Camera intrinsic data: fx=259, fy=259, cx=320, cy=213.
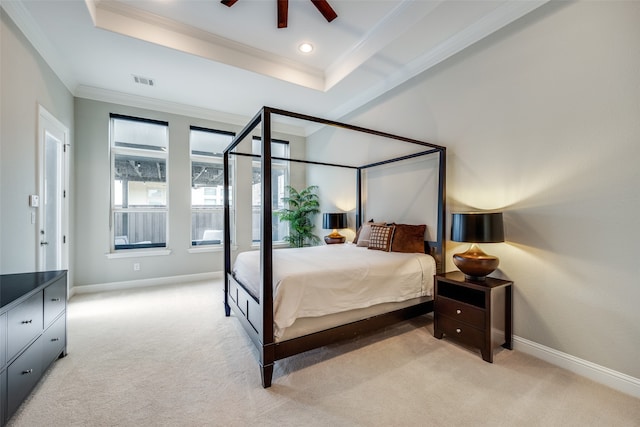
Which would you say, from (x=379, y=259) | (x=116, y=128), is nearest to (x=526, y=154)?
(x=379, y=259)

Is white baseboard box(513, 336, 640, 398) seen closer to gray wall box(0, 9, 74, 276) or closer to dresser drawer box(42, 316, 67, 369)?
dresser drawer box(42, 316, 67, 369)

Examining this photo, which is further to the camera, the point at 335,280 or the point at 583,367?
the point at 335,280

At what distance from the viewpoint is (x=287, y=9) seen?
2.48 meters

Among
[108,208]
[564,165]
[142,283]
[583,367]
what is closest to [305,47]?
[564,165]

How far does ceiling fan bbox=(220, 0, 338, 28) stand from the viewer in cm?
236

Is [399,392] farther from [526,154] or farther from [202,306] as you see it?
[202,306]

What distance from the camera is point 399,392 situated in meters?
1.79

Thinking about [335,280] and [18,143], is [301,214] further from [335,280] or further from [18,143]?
[18,143]

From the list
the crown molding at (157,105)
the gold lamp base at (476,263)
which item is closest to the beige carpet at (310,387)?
the gold lamp base at (476,263)

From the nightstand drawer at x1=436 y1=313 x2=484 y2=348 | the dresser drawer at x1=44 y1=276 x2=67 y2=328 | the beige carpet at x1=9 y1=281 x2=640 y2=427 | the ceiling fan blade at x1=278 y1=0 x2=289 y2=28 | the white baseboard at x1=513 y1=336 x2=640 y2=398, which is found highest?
the ceiling fan blade at x1=278 y1=0 x2=289 y2=28

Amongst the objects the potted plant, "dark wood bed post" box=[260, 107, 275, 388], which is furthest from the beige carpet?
the potted plant

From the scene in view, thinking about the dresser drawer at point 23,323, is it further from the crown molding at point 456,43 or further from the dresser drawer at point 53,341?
the crown molding at point 456,43

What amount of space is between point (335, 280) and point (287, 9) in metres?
2.57

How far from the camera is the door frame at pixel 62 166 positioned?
2.75 m
